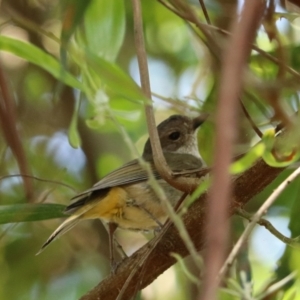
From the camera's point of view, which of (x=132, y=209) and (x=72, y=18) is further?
(x=132, y=209)

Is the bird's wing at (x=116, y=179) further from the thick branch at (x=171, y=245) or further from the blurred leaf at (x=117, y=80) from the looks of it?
the blurred leaf at (x=117, y=80)

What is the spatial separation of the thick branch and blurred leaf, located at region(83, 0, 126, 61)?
0.37m

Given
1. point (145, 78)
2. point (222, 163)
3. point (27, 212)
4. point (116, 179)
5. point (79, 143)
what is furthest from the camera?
point (116, 179)

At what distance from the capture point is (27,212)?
153 cm

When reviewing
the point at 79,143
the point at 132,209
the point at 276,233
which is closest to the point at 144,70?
the point at 276,233

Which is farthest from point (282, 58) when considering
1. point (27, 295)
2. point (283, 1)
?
point (27, 295)

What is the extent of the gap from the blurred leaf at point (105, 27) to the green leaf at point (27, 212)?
417 millimetres

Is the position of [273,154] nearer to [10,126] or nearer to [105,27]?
[105,27]

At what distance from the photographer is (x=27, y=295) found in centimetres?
226

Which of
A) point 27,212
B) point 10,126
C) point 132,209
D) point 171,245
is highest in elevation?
point 10,126

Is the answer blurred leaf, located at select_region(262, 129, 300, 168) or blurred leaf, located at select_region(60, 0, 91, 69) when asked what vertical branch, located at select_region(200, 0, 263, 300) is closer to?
blurred leaf, located at select_region(262, 129, 300, 168)

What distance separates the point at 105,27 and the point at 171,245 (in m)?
0.51

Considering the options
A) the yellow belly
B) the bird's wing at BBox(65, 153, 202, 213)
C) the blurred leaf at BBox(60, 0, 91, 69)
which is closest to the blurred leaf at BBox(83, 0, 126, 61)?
the blurred leaf at BBox(60, 0, 91, 69)

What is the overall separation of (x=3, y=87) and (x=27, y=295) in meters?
0.88
